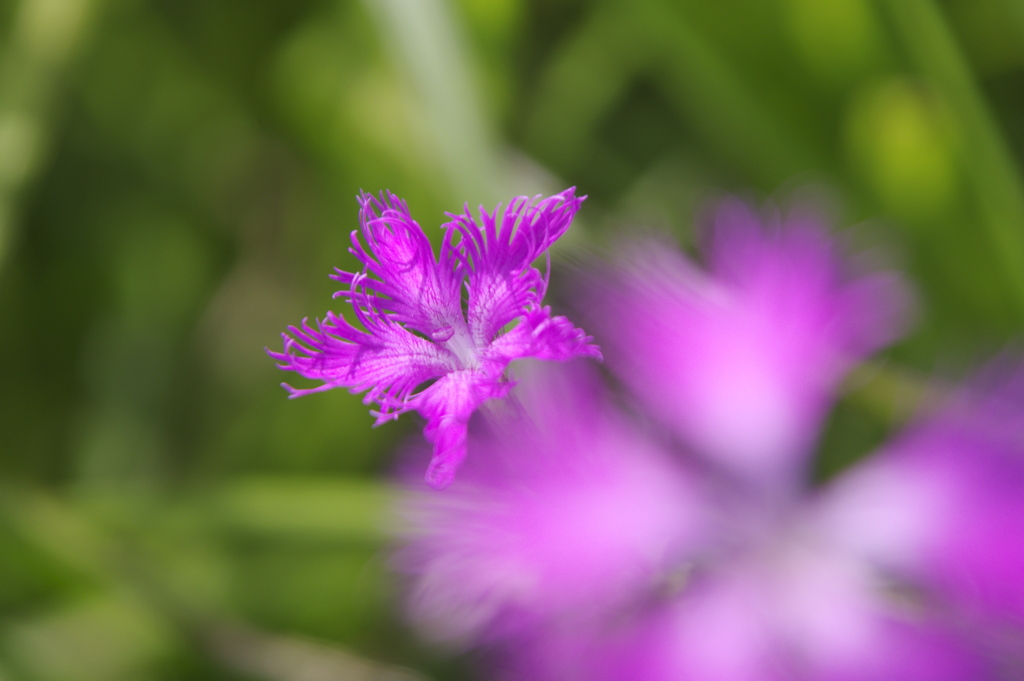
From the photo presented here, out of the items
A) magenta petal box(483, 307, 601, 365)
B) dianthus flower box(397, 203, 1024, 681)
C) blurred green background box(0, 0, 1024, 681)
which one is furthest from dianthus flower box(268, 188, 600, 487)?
blurred green background box(0, 0, 1024, 681)

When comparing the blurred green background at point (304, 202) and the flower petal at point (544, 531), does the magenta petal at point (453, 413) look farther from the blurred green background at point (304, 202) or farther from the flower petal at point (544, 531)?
the blurred green background at point (304, 202)

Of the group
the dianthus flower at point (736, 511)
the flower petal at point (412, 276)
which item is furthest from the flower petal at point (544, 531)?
the flower petal at point (412, 276)

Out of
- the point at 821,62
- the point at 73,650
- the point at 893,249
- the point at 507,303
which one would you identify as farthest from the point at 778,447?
the point at 73,650

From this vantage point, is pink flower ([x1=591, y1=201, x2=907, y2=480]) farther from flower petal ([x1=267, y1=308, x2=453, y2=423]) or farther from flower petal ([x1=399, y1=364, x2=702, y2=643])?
flower petal ([x1=267, y1=308, x2=453, y2=423])

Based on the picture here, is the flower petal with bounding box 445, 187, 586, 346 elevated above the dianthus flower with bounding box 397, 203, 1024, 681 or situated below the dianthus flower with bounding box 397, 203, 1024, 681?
below

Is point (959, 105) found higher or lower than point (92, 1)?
lower

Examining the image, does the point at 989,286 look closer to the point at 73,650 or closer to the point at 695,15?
the point at 695,15
